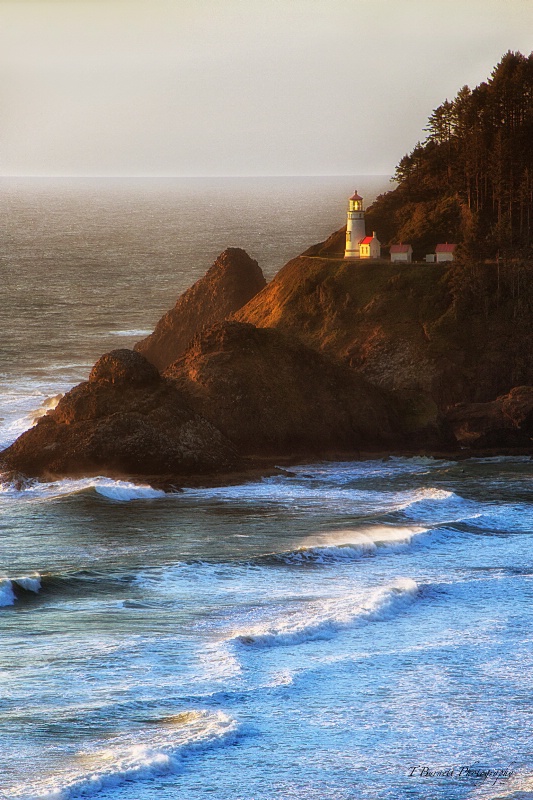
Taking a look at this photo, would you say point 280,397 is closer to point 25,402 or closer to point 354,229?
point 25,402

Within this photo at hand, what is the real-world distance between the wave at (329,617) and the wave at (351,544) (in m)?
4.86

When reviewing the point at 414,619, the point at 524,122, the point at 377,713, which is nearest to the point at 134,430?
the point at 414,619

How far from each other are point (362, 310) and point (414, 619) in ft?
151

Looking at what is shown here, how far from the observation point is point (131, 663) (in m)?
37.8

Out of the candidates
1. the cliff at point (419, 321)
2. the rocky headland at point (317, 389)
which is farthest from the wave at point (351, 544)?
the cliff at point (419, 321)

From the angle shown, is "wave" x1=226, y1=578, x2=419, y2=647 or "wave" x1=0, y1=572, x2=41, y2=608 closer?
"wave" x1=226, y1=578, x2=419, y2=647

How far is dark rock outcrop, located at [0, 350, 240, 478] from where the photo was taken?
65375mm

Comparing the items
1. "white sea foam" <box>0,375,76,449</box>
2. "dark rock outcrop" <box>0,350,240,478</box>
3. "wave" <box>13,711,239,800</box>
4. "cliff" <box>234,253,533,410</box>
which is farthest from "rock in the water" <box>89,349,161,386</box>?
"wave" <box>13,711,239,800</box>

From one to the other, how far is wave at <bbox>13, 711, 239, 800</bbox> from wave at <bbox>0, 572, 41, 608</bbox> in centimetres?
1312

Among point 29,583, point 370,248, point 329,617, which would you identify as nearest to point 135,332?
point 370,248

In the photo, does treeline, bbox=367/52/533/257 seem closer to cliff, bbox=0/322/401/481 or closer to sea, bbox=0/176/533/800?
cliff, bbox=0/322/401/481

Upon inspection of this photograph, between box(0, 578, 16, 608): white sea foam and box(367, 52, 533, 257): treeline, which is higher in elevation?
box(367, 52, 533, 257): treeline

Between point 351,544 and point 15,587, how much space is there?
14.9m

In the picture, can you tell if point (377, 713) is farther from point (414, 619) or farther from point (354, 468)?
point (354, 468)
